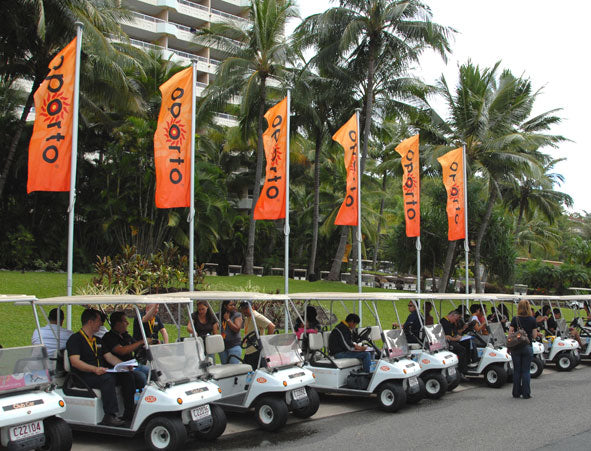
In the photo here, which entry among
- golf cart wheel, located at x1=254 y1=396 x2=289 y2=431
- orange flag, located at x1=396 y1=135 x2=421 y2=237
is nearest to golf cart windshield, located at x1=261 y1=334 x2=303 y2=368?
golf cart wheel, located at x1=254 y1=396 x2=289 y2=431

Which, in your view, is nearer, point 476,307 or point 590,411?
point 590,411

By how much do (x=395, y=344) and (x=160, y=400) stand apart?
4.50 meters

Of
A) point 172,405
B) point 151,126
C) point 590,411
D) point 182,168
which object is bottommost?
point 590,411

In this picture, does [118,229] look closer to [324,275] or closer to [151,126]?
[151,126]

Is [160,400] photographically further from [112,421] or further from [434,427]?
[434,427]

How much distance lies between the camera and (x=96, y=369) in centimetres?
724

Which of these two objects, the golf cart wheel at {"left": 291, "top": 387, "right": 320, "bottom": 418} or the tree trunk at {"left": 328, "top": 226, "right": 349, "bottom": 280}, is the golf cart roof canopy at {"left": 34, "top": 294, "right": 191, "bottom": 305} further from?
the tree trunk at {"left": 328, "top": 226, "right": 349, "bottom": 280}

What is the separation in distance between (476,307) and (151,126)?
18.5 m

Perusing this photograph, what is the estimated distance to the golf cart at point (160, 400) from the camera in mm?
6953

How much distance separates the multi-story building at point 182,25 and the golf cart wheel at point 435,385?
36081 millimetres

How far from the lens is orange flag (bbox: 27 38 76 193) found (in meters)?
10.3

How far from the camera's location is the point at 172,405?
22.7 feet

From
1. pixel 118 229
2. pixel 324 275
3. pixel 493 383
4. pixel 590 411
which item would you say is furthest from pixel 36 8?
pixel 324 275

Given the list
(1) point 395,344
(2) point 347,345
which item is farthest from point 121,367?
(1) point 395,344
